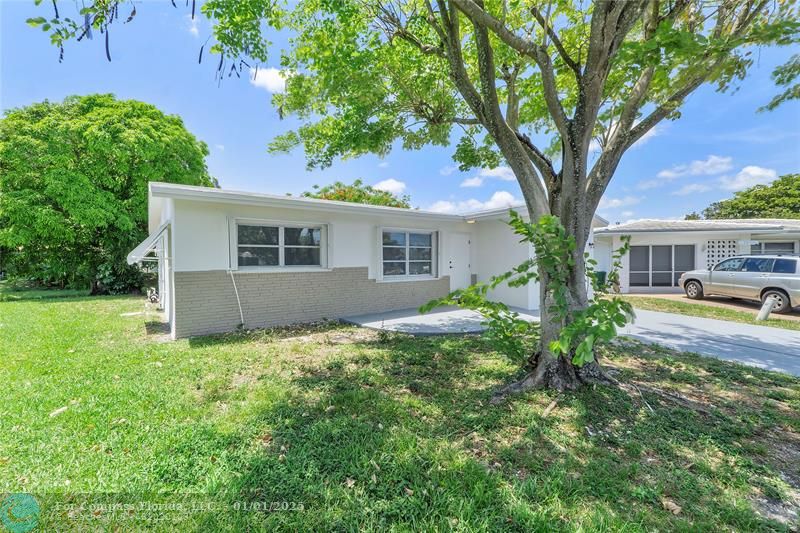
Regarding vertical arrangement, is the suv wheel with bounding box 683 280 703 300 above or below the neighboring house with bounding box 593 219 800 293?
below

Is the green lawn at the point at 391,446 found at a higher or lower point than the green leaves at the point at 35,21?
lower

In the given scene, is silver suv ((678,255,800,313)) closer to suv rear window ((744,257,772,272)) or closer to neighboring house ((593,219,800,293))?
suv rear window ((744,257,772,272))

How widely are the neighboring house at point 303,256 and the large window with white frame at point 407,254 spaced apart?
0.11 ft

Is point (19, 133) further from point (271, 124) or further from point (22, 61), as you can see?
point (271, 124)

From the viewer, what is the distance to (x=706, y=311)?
408 inches

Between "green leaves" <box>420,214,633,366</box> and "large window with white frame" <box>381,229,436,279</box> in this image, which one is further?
"large window with white frame" <box>381,229,436,279</box>

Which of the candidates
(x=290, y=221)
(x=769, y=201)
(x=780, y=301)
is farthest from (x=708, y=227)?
(x=769, y=201)

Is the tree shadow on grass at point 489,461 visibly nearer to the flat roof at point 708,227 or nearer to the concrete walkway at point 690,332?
the concrete walkway at point 690,332

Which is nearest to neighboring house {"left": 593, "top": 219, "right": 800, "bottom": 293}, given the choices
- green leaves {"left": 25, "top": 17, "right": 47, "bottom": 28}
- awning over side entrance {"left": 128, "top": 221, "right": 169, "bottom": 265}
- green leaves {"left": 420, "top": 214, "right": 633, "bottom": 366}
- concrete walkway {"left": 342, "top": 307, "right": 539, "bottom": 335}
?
concrete walkway {"left": 342, "top": 307, "right": 539, "bottom": 335}

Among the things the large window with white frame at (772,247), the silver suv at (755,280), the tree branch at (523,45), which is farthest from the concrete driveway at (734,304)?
the tree branch at (523,45)

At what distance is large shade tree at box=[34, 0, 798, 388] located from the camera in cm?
359

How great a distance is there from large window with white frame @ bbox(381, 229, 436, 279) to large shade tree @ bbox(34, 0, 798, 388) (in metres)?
3.32

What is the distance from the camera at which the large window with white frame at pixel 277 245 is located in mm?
8144

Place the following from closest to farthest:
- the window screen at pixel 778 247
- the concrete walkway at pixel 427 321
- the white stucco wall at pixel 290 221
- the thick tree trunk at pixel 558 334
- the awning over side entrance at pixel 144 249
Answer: the thick tree trunk at pixel 558 334 < the white stucco wall at pixel 290 221 < the awning over side entrance at pixel 144 249 < the concrete walkway at pixel 427 321 < the window screen at pixel 778 247
